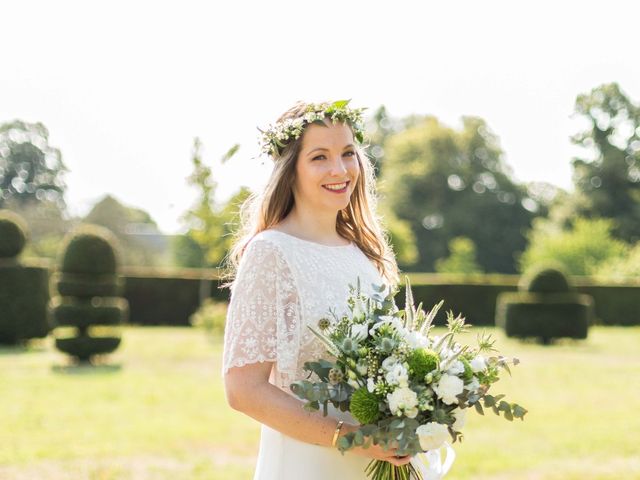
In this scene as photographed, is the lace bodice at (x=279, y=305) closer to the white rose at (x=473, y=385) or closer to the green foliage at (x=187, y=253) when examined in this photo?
the white rose at (x=473, y=385)

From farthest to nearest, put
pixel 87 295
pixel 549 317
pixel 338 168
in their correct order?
pixel 549 317 → pixel 87 295 → pixel 338 168

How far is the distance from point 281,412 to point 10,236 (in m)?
17.1

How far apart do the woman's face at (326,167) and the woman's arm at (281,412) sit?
60cm

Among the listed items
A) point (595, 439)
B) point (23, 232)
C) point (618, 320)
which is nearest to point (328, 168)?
point (595, 439)

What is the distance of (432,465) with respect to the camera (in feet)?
8.95

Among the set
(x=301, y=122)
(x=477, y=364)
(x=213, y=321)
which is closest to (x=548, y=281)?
(x=213, y=321)

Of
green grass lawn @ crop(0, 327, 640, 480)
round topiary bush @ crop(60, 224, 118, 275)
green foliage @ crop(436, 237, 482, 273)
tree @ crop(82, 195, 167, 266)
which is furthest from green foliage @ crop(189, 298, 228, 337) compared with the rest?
tree @ crop(82, 195, 167, 266)

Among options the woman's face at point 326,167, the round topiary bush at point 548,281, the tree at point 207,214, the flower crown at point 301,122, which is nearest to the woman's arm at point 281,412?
the woman's face at point 326,167

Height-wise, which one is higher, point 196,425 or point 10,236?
point 10,236

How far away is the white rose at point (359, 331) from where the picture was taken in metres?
2.23

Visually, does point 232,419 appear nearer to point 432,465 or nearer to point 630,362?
point 432,465

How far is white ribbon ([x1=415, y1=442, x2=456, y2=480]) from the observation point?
2.67 m

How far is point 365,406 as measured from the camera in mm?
2148

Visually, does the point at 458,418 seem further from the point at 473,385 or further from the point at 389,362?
the point at 389,362
